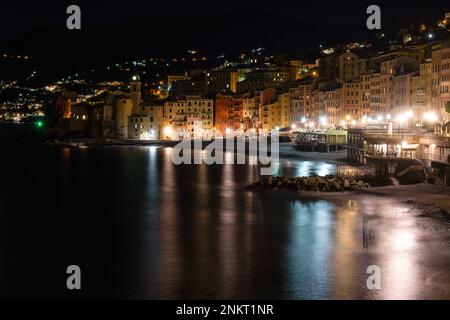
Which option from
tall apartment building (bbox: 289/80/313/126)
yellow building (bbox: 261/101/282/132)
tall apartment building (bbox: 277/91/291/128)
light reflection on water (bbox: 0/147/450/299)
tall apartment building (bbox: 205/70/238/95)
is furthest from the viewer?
tall apartment building (bbox: 205/70/238/95)

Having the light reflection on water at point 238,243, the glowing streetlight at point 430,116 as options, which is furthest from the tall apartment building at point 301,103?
the light reflection on water at point 238,243

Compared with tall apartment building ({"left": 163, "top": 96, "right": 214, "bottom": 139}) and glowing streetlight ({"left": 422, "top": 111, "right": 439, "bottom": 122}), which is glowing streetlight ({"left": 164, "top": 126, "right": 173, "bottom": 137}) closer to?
tall apartment building ({"left": 163, "top": 96, "right": 214, "bottom": 139})

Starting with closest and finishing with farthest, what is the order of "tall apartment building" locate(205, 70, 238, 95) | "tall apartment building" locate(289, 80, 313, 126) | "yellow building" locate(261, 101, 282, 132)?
"tall apartment building" locate(289, 80, 313, 126), "yellow building" locate(261, 101, 282, 132), "tall apartment building" locate(205, 70, 238, 95)

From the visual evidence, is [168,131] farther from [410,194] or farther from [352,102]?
[410,194]

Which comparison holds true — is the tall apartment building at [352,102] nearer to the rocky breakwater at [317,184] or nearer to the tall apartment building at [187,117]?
the tall apartment building at [187,117]

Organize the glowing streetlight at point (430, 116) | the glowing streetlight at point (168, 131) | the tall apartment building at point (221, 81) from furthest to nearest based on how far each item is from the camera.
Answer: the tall apartment building at point (221, 81) → the glowing streetlight at point (168, 131) → the glowing streetlight at point (430, 116)

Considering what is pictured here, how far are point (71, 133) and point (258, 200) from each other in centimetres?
6545

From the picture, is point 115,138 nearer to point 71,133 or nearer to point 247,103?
point 71,133

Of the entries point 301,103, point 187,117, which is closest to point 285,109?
point 301,103

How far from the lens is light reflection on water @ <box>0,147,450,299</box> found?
14.1 metres

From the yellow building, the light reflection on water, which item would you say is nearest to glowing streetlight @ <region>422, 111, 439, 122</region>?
the light reflection on water

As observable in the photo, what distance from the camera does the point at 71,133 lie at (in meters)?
89.3

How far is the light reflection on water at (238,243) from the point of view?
14.1 meters
